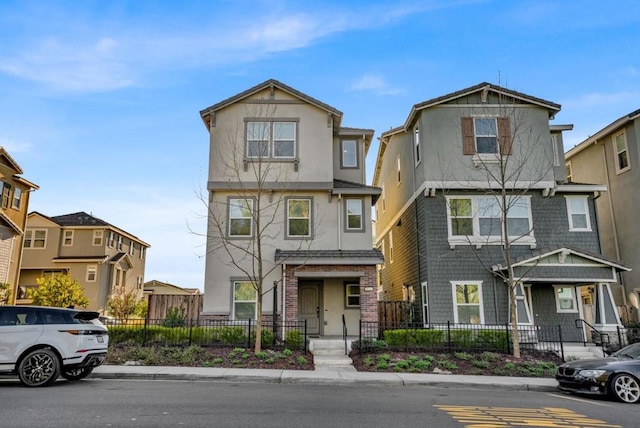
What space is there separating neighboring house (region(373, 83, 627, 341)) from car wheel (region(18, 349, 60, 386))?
1215 cm

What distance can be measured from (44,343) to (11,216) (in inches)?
748

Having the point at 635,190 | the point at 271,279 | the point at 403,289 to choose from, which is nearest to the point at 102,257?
the point at 271,279

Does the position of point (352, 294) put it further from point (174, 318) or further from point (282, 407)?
point (282, 407)

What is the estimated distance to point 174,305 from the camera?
59.5ft

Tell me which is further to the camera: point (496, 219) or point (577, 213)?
point (577, 213)

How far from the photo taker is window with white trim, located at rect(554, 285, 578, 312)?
57.8 feet

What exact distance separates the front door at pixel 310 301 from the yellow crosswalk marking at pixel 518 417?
429 inches

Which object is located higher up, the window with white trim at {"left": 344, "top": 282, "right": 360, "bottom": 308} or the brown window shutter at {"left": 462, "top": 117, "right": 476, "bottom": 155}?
the brown window shutter at {"left": 462, "top": 117, "right": 476, "bottom": 155}

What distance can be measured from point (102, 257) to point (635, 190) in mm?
31292

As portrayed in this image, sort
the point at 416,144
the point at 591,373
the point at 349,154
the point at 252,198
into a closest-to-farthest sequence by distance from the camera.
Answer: the point at 591,373
the point at 252,198
the point at 416,144
the point at 349,154

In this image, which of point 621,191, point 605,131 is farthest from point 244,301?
point 605,131

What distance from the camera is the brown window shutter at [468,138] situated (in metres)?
18.4

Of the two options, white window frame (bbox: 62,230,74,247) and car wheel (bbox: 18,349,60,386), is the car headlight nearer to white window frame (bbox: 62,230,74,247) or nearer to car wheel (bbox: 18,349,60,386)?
car wheel (bbox: 18,349,60,386)

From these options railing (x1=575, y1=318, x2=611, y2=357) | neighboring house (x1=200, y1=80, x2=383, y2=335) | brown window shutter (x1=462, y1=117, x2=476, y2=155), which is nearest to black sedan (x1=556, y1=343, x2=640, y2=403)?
railing (x1=575, y1=318, x2=611, y2=357)
